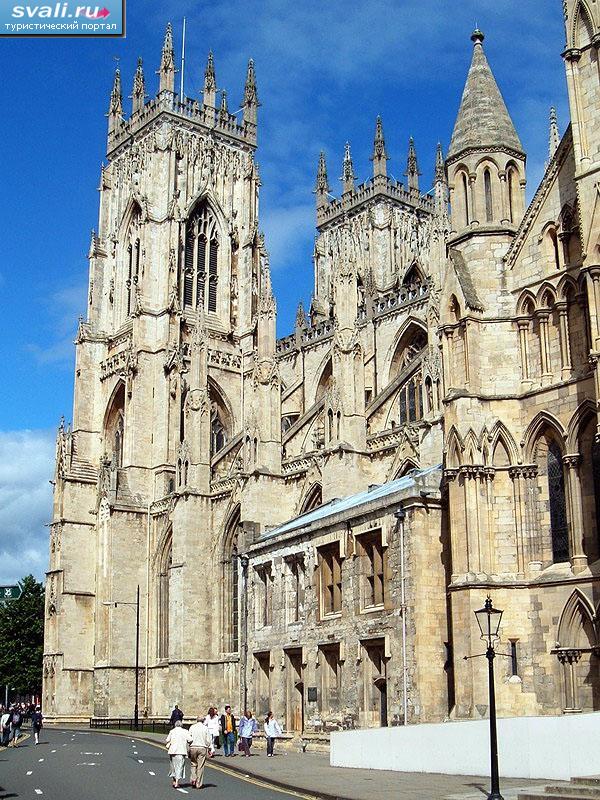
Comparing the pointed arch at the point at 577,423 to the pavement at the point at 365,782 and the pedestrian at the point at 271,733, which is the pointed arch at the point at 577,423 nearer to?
the pavement at the point at 365,782

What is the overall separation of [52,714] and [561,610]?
1796 inches

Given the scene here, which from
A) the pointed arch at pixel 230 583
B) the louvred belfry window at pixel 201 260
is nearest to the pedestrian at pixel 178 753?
the pointed arch at pixel 230 583

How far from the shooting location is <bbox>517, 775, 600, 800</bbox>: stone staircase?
14.4m

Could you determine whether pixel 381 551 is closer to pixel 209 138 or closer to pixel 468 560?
pixel 468 560

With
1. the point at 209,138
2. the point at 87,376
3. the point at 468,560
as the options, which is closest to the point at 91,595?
the point at 87,376

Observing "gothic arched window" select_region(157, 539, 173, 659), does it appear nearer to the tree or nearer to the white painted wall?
the tree

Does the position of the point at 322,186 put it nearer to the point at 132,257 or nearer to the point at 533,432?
the point at 132,257

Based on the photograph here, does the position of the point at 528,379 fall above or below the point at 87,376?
below

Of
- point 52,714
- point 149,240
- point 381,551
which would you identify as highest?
point 149,240

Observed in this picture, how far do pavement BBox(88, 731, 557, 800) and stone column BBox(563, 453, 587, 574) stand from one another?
483 centimetres

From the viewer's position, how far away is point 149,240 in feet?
215

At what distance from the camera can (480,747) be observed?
1881cm

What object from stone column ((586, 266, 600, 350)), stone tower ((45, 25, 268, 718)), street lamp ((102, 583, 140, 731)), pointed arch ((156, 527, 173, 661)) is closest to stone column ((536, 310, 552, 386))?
stone column ((586, 266, 600, 350))

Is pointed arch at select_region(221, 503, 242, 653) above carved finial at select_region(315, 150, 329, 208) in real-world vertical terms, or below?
below
